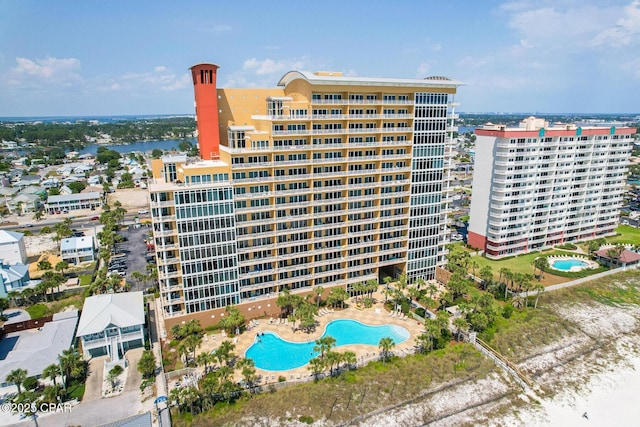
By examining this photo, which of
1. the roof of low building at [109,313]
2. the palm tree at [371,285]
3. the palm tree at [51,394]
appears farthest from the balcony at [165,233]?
the palm tree at [371,285]

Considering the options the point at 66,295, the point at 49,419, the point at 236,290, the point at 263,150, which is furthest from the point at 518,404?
the point at 66,295

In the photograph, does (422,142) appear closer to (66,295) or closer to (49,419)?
(49,419)

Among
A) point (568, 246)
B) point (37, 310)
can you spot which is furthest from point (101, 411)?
point (568, 246)

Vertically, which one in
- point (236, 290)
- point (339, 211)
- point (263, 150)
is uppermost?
point (263, 150)

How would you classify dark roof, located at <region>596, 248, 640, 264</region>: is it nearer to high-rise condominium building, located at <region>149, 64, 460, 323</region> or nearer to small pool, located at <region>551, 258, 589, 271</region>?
small pool, located at <region>551, 258, 589, 271</region>

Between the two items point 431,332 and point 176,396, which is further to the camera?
point 431,332

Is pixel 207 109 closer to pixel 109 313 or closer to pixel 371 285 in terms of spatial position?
pixel 109 313

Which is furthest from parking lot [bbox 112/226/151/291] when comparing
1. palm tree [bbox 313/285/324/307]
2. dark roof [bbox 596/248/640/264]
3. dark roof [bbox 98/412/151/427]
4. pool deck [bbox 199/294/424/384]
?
dark roof [bbox 596/248/640/264]
